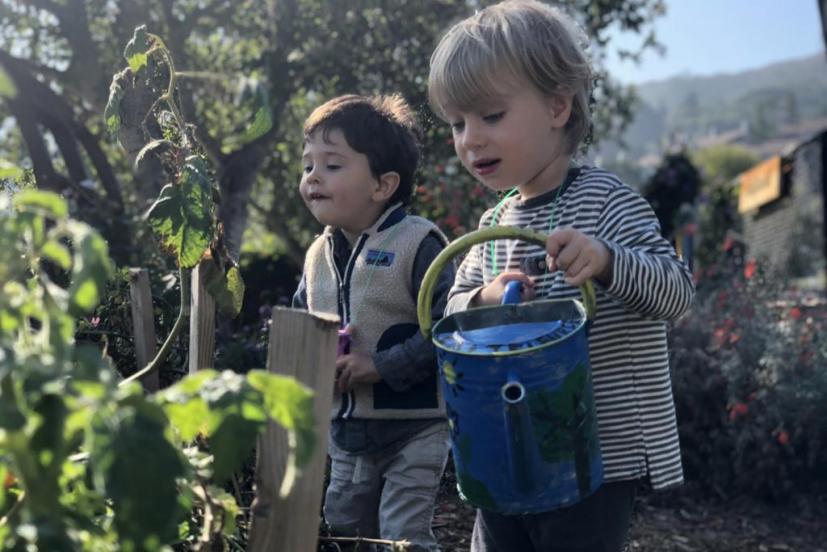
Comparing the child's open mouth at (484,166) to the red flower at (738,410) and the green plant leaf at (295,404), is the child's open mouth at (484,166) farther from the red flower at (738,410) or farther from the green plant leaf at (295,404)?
the red flower at (738,410)

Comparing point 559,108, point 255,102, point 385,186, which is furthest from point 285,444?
point 385,186

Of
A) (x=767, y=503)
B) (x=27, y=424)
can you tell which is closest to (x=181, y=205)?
(x=27, y=424)

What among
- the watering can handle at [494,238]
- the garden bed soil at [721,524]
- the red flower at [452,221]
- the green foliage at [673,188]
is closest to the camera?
the watering can handle at [494,238]

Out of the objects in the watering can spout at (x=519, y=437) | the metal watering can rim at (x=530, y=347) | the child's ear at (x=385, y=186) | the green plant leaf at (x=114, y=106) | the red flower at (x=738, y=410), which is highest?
the green plant leaf at (x=114, y=106)

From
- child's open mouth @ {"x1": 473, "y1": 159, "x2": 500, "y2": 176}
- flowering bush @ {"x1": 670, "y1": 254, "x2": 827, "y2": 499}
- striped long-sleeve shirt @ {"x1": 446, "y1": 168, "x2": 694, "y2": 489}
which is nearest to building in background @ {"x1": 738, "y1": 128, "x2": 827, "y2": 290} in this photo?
flowering bush @ {"x1": 670, "y1": 254, "x2": 827, "y2": 499}

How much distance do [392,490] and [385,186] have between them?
732 mm

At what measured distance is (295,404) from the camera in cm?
100

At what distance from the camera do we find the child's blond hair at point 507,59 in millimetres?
1877

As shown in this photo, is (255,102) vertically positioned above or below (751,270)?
above

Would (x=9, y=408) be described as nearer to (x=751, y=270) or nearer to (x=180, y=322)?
(x=180, y=322)

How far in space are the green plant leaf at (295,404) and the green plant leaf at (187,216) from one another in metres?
0.65

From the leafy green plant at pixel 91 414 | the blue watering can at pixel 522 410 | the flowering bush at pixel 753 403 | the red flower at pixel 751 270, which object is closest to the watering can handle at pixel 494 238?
the blue watering can at pixel 522 410

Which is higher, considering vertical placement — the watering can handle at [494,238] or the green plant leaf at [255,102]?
the green plant leaf at [255,102]

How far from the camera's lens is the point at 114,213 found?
568 centimetres
